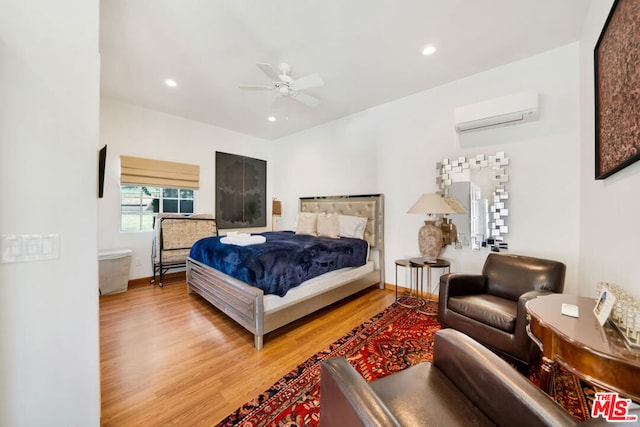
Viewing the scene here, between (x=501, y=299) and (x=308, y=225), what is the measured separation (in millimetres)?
2654

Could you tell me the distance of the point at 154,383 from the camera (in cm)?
170

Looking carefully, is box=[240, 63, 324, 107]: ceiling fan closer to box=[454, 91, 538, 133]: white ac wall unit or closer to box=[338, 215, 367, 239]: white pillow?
box=[454, 91, 538, 133]: white ac wall unit

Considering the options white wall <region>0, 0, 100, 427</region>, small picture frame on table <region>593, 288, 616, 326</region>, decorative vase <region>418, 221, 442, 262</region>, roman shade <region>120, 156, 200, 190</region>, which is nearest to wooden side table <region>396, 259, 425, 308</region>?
decorative vase <region>418, 221, 442, 262</region>

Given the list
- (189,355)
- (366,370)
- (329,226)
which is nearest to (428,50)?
(329,226)

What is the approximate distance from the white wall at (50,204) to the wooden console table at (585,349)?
7.18ft

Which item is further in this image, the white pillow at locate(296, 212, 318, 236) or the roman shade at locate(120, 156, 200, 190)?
the white pillow at locate(296, 212, 318, 236)

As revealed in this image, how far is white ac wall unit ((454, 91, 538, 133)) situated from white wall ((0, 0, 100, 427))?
10.9 feet

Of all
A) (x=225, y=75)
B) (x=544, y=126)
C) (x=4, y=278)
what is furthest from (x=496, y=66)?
(x=4, y=278)

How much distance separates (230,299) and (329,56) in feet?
9.19

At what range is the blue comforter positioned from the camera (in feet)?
7.39

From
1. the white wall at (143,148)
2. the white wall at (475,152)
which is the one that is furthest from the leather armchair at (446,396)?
the white wall at (143,148)

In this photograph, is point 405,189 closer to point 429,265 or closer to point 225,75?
point 429,265

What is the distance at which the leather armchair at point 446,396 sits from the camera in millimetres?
752

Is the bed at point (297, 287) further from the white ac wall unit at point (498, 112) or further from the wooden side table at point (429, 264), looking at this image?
the white ac wall unit at point (498, 112)
